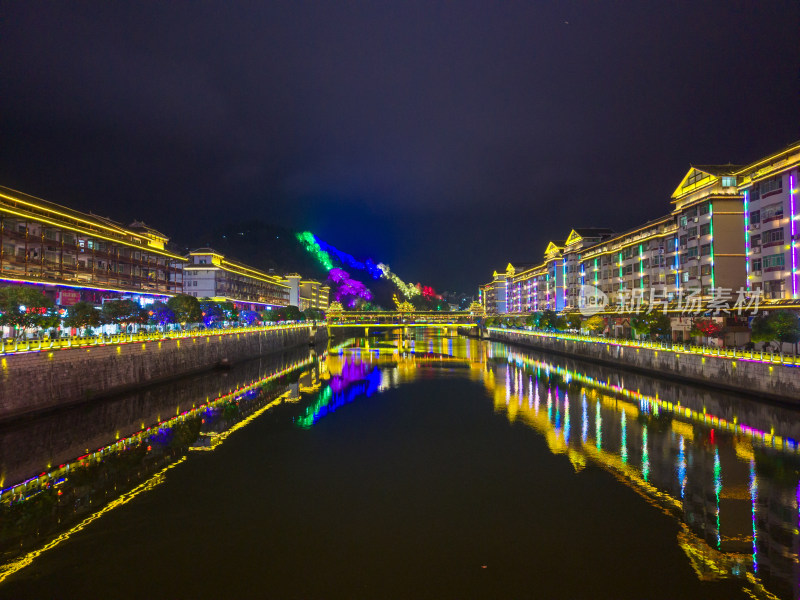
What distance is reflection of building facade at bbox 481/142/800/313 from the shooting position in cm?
3944

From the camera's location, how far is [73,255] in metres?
52.2

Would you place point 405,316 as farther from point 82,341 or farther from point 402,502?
point 402,502

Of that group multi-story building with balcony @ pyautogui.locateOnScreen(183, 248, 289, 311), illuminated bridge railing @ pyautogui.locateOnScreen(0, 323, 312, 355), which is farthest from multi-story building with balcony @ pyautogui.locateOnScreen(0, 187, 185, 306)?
multi-story building with balcony @ pyautogui.locateOnScreen(183, 248, 289, 311)

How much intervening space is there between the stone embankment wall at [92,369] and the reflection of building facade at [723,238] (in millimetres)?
48330

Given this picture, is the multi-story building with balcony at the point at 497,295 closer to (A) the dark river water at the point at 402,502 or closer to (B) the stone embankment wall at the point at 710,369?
(B) the stone embankment wall at the point at 710,369

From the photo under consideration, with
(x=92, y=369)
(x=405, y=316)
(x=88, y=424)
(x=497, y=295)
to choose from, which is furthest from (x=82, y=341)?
(x=497, y=295)

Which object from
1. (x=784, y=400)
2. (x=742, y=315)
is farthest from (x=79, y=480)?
(x=742, y=315)

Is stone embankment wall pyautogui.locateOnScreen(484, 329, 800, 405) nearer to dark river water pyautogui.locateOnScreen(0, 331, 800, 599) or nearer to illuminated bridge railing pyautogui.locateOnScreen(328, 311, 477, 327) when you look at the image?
dark river water pyautogui.locateOnScreen(0, 331, 800, 599)

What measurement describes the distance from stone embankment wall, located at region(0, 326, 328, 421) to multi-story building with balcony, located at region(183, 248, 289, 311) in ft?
146

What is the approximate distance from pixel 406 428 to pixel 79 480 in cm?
1501

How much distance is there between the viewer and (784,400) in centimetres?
2727

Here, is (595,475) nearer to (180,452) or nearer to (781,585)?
(781,585)

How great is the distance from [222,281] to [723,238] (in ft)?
263

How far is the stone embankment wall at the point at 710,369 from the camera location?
2739 centimetres
